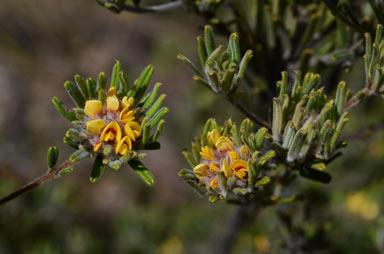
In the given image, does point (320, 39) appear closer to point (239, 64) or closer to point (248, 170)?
point (239, 64)

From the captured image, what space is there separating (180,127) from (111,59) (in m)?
3.29

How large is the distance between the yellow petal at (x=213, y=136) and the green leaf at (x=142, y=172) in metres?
0.21

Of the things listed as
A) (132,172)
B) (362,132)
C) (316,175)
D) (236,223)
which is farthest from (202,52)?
(132,172)

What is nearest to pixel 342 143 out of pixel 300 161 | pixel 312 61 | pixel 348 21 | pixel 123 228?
pixel 300 161

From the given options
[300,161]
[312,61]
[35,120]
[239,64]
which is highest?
[239,64]

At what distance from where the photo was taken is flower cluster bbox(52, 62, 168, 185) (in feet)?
3.45

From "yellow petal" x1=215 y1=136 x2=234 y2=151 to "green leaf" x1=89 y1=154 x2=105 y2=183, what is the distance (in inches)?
13.8

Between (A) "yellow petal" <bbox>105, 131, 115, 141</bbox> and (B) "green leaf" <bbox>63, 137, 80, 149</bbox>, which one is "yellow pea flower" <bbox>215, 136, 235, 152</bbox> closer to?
(A) "yellow petal" <bbox>105, 131, 115, 141</bbox>

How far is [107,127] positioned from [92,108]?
0.08 m

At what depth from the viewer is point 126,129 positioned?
1.05 meters

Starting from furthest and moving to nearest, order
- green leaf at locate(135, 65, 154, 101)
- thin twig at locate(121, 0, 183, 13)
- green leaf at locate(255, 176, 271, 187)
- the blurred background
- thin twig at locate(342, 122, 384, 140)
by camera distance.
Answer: the blurred background, thin twig at locate(342, 122, 384, 140), thin twig at locate(121, 0, 183, 13), green leaf at locate(135, 65, 154, 101), green leaf at locate(255, 176, 271, 187)

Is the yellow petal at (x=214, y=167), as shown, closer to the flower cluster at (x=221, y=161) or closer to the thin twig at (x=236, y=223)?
the flower cluster at (x=221, y=161)

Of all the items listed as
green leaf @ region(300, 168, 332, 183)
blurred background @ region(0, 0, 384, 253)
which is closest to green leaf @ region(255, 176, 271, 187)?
green leaf @ region(300, 168, 332, 183)

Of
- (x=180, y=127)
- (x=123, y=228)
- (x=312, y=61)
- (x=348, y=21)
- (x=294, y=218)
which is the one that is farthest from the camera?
(x=180, y=127)
